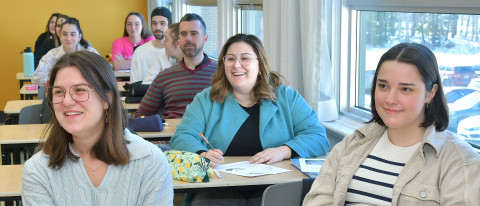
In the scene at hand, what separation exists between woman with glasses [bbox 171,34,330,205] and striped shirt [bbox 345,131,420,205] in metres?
0.96

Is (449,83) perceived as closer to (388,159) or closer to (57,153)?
(388,159)

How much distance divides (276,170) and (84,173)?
1.10 m

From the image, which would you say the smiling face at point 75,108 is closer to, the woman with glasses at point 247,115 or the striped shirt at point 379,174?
the striped shirt at point 379,174

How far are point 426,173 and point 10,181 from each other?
1.95 metres

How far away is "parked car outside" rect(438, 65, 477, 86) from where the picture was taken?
3.11 meters

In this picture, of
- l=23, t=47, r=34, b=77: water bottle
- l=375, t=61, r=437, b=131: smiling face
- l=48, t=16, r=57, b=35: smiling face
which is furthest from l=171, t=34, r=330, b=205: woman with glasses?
l=48, t=16, r=57, b=35: smiling face

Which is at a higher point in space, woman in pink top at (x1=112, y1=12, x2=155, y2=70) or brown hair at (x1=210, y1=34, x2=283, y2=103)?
woman in pink top at (x1=112, y1=12, x2=155, y2=70)

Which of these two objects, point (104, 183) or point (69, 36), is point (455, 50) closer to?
point (104, 183)

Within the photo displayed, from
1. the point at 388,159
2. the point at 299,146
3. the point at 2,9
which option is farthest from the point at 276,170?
the point at 2,9

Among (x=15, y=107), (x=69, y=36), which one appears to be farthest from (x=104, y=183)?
(x=69, y=36)

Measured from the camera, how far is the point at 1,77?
1017 cm

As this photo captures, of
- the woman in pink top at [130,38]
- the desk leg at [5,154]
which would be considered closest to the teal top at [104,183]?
the desk leg at [5,154]

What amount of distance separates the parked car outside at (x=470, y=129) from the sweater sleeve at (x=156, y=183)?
4.99 ft

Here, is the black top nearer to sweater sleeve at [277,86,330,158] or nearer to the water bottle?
sweater sleeve at [277,86,330,158]
